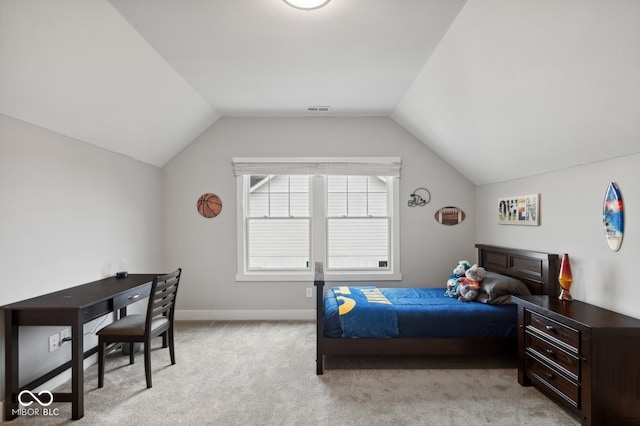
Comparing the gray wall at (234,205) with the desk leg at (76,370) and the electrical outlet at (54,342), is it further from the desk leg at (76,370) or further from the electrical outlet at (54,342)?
the desk leg at (76,370)

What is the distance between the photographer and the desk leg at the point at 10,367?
2270 mm

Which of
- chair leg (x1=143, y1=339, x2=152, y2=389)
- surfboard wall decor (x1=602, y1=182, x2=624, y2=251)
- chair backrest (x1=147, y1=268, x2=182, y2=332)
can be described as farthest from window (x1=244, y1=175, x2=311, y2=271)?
surfboard wall decor (x1=602, y1=182, x2=624, y2=251)

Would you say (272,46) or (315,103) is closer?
(272,46)

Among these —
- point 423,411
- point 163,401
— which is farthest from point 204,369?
point 423,411

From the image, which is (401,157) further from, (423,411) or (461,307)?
(423,411)

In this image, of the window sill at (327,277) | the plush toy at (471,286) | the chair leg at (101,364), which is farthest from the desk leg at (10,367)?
the plush toy at (471,286)

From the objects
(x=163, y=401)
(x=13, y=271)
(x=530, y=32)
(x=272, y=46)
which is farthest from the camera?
(x=272, y=46)

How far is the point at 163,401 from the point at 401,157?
3694mm

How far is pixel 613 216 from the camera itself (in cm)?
248

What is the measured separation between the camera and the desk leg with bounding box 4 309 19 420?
2.27 m

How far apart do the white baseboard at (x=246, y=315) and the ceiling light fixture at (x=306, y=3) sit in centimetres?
354

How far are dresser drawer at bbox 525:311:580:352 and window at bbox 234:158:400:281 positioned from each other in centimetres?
208

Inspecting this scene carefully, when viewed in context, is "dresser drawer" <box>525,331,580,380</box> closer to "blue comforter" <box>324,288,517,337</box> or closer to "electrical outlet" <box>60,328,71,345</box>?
"blue comforter" <box>324,288,517,337</box>

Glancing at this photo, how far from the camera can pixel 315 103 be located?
4055 millimetres
